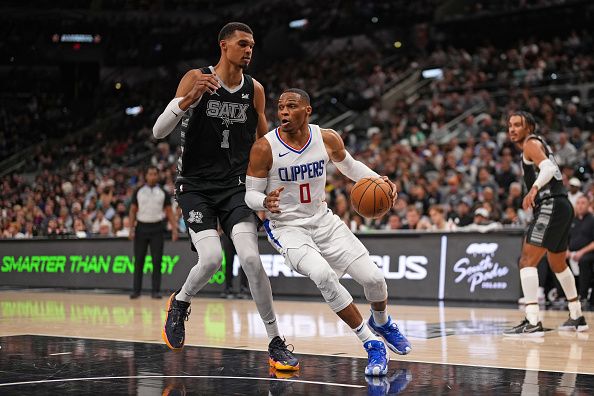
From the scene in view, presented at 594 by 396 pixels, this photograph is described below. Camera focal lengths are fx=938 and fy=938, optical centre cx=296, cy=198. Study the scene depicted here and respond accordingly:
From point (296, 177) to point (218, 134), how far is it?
627 mm

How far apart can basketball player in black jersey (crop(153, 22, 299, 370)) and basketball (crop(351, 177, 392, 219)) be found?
729 millimetres

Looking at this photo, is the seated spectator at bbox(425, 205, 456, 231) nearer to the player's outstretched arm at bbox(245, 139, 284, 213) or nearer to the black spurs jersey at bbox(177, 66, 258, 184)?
the black spurs jersey at bbox(177, 66, 258, 184)

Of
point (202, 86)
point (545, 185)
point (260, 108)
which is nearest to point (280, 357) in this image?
point (260, 108)

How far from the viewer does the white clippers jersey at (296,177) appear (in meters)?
6.29

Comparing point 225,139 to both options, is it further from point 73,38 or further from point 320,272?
point 73,38

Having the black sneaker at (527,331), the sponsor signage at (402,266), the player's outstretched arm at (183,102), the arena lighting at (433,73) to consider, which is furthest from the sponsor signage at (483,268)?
the arena lighting at (433,73)

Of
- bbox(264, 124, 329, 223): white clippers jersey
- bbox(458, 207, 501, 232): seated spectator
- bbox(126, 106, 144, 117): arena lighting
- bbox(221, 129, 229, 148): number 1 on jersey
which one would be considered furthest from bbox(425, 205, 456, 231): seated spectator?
bbox(126, 106, 144, 117): arena lighting

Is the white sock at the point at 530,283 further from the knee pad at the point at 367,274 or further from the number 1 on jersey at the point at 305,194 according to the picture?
the number 1 on jersey at the point at 305,194

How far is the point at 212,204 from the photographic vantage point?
255 inches

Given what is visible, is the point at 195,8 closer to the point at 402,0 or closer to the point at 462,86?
the point at 402,0

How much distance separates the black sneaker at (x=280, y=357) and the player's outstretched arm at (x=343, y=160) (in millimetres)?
1257

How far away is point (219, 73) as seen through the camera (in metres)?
6.45

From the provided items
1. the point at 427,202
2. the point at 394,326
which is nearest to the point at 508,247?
the point at 427,202

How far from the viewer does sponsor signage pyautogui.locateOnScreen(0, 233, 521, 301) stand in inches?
499
